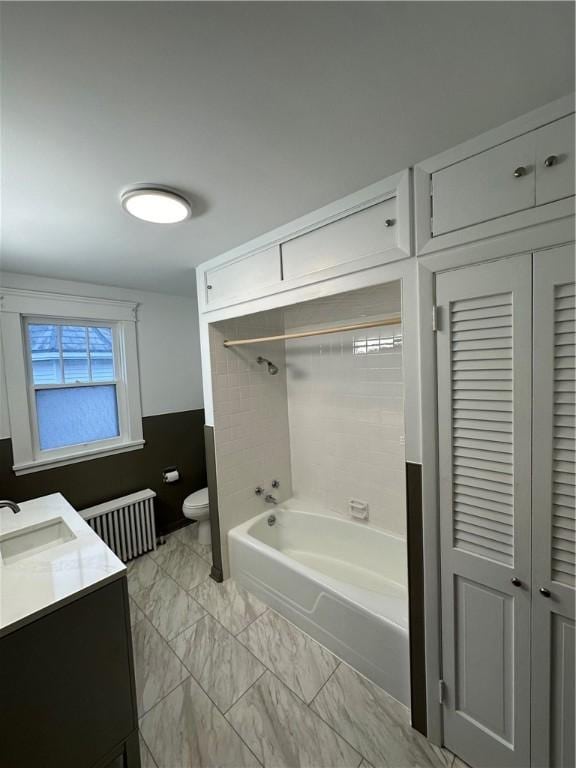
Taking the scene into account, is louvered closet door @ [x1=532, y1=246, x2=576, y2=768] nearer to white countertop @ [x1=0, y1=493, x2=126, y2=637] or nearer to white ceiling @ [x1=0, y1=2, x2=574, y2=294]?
white ceiling @ [x1=0, y1=2, x2=574, y2=294]

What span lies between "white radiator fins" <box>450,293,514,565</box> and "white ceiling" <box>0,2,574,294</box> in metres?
0.63

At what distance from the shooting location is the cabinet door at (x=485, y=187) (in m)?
1.00

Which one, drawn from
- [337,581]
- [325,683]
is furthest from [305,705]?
[337,581]

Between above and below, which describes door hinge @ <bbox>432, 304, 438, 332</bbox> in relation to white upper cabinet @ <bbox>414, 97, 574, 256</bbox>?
below

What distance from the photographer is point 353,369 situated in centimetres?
245

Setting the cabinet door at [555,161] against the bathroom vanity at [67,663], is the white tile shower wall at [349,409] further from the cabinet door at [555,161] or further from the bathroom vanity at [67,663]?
the bathroom vanity at [67,663]

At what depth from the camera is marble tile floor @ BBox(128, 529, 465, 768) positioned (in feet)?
4.29

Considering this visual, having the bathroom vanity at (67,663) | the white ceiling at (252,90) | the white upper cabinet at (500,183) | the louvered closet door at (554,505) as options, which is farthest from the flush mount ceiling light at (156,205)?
the bathroom vanity at (67,663)

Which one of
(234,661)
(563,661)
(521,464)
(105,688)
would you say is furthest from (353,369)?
(105,688)

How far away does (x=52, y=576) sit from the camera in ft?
4.01

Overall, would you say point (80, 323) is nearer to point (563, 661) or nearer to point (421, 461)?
point (421, 461)

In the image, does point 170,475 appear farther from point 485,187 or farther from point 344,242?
point 485,187

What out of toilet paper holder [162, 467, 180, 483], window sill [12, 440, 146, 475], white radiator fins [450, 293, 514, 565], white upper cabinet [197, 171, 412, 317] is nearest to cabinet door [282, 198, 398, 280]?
white upper cabinet [197, 171, 412, 317]

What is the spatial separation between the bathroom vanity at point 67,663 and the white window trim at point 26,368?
1.33 m
